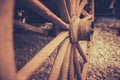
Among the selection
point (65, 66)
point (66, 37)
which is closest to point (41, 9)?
point (66, 37)

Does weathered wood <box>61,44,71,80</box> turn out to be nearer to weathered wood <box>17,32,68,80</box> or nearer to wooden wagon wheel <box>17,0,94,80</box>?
wooden wagon wheel <box>17,0,94,80</box>

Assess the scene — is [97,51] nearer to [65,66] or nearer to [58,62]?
[65,66]

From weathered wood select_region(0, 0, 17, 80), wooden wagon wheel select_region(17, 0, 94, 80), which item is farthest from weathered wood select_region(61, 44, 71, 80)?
weathered wood select_region(0, 0, 17, 80)

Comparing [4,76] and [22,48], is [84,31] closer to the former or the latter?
[4,76]

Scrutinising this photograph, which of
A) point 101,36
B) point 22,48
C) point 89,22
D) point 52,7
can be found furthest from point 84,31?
point 101,36

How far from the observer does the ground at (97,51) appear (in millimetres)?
2986

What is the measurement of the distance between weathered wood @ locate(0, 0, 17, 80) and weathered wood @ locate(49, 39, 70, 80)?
0.88 meters

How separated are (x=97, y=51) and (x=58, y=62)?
6.19 ft

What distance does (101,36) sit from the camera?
168 inches

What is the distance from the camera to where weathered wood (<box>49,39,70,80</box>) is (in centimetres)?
177

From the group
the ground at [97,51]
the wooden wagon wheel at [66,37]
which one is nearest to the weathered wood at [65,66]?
the wooden wagon wheel at [66,37]

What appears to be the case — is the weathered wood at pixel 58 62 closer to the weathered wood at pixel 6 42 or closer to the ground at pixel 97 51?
the weathered wood at pixel 6 42

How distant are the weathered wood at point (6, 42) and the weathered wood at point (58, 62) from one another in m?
0.88

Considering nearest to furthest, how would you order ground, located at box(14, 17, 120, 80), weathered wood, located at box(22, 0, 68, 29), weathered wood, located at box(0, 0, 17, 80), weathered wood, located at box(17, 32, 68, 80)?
weathered wood, located at box(0, 0, 17, 80) → weathered wood, located at box(17, 32, 68, 80) → weathered wood, located at box(22, 0, 68, 29) → ground, located at box(14, 17, 120, 80)
